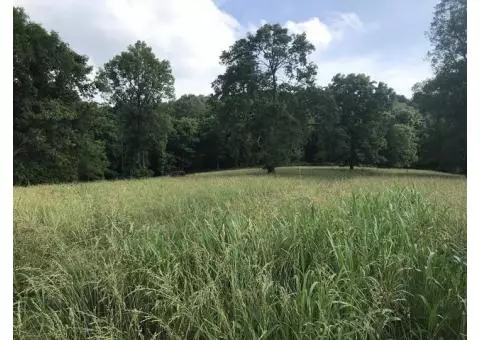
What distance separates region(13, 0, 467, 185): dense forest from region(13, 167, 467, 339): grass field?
60cm

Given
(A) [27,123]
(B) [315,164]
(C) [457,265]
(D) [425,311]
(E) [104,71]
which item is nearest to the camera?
(D) [425,311]

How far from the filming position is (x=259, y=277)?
182 centimetres

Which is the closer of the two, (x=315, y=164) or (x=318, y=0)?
(x=318, y=0)

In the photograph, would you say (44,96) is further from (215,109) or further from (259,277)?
(259,277)

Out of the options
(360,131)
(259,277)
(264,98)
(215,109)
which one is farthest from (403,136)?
(360,131)

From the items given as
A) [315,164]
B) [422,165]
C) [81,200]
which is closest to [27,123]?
[81,200]

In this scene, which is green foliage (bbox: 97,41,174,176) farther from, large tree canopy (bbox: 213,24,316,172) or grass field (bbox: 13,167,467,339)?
grass field (bbox: 13,167,467,339)

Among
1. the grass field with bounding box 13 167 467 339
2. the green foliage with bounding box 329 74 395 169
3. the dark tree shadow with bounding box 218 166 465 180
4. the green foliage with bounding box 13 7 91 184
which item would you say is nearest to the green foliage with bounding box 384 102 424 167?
the dark tree shadow with bounding box 218 166 465 180

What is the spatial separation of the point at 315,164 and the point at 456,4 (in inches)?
201

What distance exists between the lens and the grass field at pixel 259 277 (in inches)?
64.7

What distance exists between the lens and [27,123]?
747 cm
